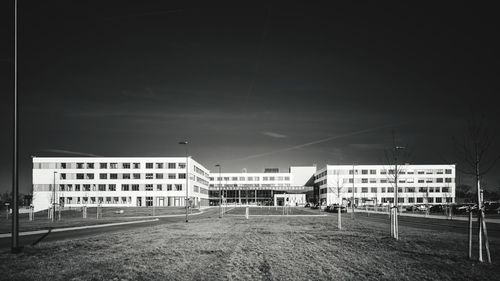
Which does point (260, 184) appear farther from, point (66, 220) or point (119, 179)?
point (66, 220)

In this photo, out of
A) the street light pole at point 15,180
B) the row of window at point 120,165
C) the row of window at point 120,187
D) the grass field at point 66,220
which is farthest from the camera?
the row of window at point 120,165

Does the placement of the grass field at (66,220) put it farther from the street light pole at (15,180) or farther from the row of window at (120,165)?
the row of window at (120,165)

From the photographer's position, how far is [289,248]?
60.7 ft

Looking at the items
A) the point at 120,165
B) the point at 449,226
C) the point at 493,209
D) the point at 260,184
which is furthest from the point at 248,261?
the point at 260,184

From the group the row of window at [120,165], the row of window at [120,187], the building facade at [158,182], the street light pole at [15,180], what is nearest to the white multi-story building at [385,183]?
the building facade at [158,182]

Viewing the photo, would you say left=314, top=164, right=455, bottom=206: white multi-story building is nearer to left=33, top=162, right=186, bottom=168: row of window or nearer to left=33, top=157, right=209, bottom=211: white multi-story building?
left=33, top=157, right=209, bottom=211: white multi-story building

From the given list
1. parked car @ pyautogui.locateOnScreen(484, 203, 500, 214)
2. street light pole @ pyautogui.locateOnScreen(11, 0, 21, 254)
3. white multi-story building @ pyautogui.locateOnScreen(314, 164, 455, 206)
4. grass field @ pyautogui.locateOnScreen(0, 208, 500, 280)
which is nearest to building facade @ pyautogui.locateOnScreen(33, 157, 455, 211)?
white multi-story building @ pyautogui.locateOnScreen(314, 164, 455, 206)

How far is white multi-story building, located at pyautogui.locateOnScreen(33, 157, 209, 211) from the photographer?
121m

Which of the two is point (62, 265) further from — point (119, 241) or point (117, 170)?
point (117, 170)

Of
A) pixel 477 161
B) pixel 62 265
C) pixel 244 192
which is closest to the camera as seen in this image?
pixel 62 265

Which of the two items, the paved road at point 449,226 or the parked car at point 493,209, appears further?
the parked car at point 493,209

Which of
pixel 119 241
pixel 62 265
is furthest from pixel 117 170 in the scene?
pixel 62 265

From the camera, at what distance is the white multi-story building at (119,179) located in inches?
4759

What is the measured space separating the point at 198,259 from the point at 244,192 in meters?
161
